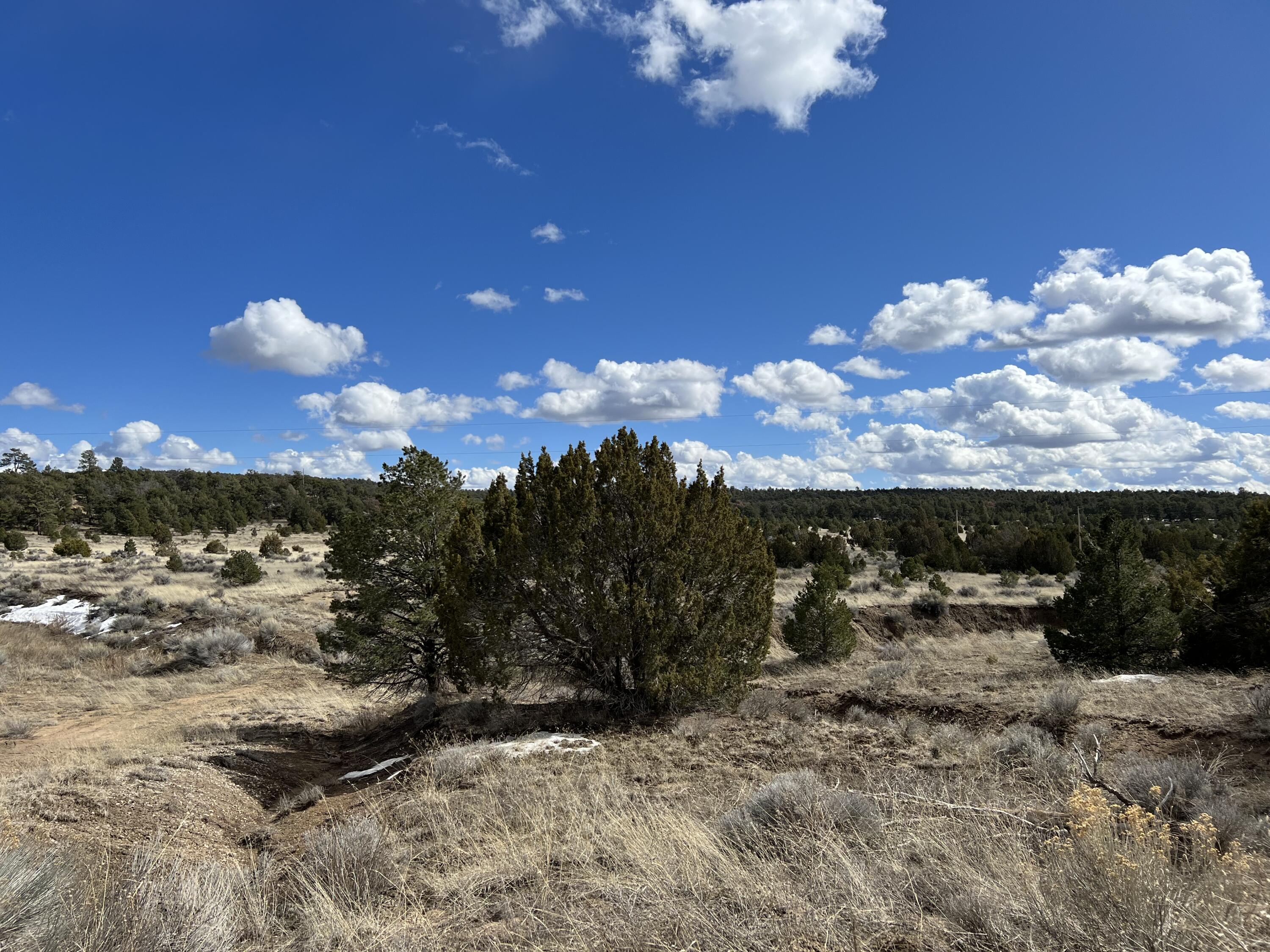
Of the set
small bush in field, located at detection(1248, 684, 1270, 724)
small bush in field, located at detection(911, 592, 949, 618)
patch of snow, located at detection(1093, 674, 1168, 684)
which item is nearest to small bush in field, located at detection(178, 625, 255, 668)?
patch of snow, located at detection(1093, 674, 1168, 684)

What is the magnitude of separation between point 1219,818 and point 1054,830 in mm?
1955

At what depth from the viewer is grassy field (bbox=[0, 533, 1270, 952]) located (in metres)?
3.48

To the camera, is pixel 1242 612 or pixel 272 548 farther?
pixel 272 548

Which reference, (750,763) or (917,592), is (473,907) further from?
(917,592)

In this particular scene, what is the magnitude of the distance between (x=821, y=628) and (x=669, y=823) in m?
18.2

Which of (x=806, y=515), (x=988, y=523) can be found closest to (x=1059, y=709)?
(x=988, y=523)

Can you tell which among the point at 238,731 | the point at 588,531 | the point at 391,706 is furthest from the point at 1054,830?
the point at 391,706

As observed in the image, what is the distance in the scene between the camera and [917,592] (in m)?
36.9

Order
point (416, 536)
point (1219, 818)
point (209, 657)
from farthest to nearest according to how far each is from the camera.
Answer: point (209, 657) → point (416, 536) → point (1219, 818)

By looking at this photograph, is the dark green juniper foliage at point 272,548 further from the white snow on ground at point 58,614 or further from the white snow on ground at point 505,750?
the white snow on ground at point 505,750

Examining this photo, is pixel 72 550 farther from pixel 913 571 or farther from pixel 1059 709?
pixel 913 571

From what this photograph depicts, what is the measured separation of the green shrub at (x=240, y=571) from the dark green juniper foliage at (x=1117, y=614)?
3382 cm

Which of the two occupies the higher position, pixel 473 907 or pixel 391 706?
pixel 473 907

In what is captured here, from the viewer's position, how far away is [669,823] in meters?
5.50
